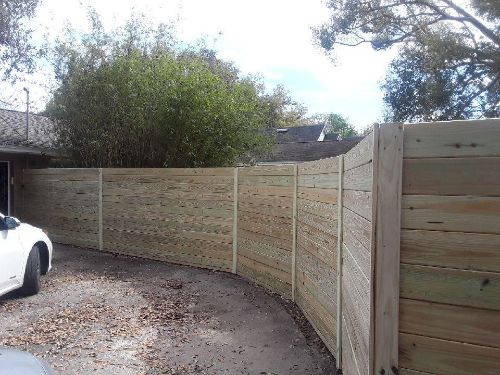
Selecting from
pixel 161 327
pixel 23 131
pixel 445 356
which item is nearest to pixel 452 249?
pixel 445 356

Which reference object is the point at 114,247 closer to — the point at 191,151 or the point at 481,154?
the point at 191,151

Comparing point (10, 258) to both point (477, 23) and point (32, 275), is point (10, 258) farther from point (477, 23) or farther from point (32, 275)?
point (477, 23)

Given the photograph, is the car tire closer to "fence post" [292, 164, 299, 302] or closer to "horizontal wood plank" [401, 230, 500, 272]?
"fence post" [292, 164, 299, 302]

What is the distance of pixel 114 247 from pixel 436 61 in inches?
482

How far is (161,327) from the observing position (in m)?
5.91

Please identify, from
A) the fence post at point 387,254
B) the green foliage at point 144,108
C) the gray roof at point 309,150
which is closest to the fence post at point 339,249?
the fence post at point 387,254

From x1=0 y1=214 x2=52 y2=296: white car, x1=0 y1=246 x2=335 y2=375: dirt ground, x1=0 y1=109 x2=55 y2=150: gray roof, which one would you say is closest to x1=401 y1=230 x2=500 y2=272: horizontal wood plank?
x1=0 y1=246 x2=335 y2=375: dirt ground

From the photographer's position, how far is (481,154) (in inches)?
74.4

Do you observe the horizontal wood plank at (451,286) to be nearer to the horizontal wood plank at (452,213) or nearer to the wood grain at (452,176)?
the horizontal wood plank at (452,213)

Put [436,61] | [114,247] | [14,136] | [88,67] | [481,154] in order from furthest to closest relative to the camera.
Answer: [436,61] < [14,136] < [88,67] < [114,247] < [481,154]

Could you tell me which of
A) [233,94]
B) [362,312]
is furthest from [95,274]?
[362,312]

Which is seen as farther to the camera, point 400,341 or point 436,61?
point 436,61

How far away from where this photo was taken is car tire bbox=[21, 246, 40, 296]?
23.1ft

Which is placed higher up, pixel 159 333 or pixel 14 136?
pixel 14 136
